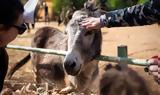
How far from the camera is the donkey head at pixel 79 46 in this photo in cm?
388

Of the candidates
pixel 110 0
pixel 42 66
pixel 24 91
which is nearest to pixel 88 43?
pixel 42 66

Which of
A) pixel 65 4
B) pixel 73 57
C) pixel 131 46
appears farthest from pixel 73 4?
pixel 73 57

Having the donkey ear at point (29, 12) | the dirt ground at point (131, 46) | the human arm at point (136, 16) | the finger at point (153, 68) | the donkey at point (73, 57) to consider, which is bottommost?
the dirt ground at point (131, 46)

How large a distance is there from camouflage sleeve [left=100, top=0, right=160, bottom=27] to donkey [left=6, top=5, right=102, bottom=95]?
Result: 3.51ft

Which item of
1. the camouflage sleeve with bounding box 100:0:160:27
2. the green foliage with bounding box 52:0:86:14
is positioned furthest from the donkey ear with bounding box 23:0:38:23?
the green foliage with bounding box 52:0:86:14

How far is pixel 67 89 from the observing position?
5.71 metres

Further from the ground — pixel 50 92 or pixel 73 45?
pixel 73 45

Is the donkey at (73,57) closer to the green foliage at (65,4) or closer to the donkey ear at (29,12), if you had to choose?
the donkey ear at (29,12)

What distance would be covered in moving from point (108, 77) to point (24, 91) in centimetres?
475

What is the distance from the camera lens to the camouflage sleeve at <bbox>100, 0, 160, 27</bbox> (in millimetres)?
2541

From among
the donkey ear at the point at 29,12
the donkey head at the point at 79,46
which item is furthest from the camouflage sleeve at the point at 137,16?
the donkey head at the point at 79,46

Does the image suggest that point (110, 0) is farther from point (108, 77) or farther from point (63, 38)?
point (108, 77)

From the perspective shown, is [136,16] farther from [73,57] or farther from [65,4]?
[65,4]

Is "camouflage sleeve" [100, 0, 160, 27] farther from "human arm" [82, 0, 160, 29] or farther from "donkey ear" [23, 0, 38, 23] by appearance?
"donkey ear" [23, 0, 38, 23]
